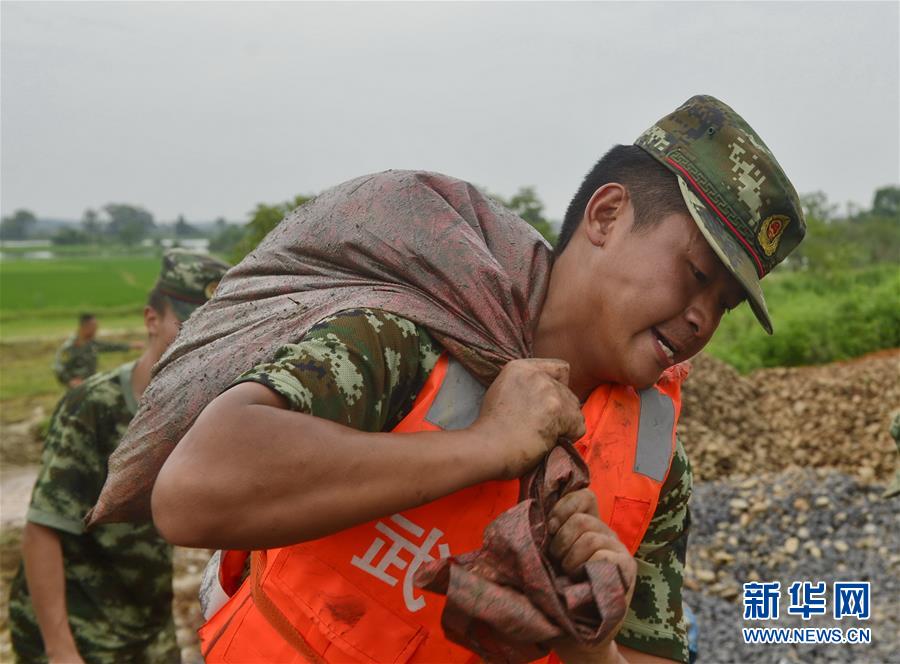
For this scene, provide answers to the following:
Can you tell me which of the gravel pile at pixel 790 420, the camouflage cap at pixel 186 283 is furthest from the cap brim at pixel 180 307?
the gravel pile at pixel 790 420

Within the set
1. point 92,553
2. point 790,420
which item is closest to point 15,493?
point 92,553

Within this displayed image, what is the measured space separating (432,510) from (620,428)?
0.47 meters

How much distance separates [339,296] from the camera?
5.48ft

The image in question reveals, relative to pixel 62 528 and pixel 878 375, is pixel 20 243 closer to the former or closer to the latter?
pixel 878 375

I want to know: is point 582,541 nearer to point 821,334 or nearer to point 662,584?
point 662,584

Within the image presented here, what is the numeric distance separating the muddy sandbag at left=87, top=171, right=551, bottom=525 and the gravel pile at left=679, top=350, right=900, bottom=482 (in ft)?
25.5

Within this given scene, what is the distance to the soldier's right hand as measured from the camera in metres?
1.60

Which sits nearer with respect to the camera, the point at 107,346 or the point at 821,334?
the point at 107,346

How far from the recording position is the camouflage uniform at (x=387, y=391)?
4.74 feet

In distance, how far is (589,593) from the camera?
1.48 metres

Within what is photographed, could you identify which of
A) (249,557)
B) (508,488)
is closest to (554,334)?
(508,488)

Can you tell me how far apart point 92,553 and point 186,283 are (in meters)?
1.18

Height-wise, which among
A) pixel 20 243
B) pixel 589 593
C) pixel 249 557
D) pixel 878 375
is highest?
pixel 589 593

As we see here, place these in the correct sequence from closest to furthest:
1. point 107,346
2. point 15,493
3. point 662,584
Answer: point 662,584 → point 15,493 → point 107,346
